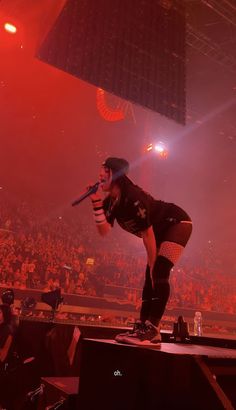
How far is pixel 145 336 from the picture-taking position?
199 cm

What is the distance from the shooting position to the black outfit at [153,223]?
2.17 meters

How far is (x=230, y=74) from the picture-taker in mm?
6293

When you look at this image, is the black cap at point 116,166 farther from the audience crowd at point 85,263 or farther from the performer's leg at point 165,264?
the audience crowd at point 85,263

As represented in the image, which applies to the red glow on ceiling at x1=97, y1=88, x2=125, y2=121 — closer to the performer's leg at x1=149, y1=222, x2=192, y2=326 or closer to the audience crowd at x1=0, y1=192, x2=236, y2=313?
the audience crowd at x1=0, y1=192, x2=236, y2=313

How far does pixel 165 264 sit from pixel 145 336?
0.46 m

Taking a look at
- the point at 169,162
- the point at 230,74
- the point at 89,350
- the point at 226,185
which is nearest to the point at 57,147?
the point at 169,162

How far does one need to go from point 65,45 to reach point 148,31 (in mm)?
1076

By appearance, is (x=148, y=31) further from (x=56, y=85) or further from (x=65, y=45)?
(x=56, y=85)

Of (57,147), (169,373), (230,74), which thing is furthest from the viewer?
(57,147)

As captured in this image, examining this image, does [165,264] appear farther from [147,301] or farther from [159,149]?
[159,149]

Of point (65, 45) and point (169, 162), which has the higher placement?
point (169, 162)

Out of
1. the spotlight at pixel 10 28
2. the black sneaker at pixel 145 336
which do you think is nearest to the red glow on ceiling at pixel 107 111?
the spotlight at pixel 10 28

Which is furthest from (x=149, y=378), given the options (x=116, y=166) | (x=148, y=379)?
(x=116, y=166)

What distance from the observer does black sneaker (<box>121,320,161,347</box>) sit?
1.92 meters
